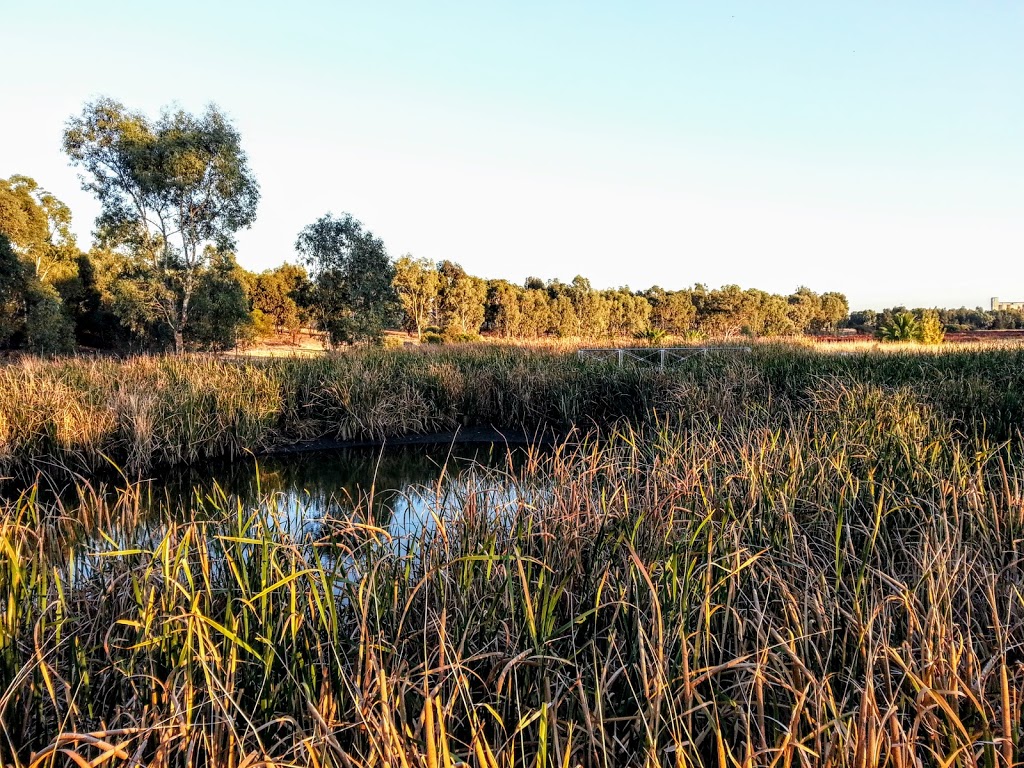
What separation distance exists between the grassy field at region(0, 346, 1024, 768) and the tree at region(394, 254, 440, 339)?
78.9 feet

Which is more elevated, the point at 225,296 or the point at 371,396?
the point at 225,296

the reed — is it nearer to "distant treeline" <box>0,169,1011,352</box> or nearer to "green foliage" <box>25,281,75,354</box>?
"distant treeline" <box>0,169,1011,352</box>

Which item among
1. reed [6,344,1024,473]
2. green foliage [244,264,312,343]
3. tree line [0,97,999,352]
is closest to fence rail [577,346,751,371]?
reed [6,344,1024,473]

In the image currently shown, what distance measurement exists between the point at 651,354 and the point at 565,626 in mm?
13559

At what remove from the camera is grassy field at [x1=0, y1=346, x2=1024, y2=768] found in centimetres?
140

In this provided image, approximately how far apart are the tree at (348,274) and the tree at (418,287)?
6.77m

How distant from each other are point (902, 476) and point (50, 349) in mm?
21091

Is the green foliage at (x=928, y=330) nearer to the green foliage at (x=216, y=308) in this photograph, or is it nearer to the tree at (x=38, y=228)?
the green foliage at (x=216, y=308)

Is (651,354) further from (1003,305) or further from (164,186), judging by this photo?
(1003,305)

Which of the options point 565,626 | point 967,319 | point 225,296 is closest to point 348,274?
point 225,296

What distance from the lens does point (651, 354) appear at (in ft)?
49.0

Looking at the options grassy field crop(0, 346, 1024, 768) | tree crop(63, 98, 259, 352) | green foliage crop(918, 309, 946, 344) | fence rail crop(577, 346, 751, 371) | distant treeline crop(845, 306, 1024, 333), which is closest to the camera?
grassy field crop(0, 346, 1024, 768)

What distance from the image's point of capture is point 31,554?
2.14 m

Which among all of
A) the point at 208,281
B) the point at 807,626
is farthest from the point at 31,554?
the point at 208,281
